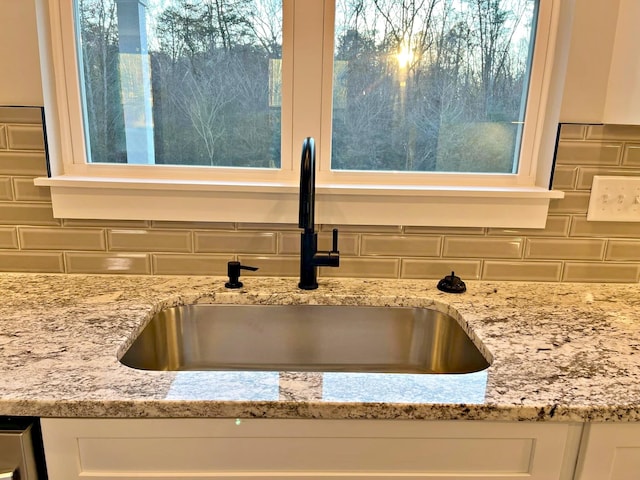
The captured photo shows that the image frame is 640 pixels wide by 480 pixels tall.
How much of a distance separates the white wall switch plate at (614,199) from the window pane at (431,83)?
0.76 feet

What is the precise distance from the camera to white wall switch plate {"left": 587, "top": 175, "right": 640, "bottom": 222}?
1.30 meters

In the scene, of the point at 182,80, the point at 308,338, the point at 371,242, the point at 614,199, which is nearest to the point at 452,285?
the point at 371,242

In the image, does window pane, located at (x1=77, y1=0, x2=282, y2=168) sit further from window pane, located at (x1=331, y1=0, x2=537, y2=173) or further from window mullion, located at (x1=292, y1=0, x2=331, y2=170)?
→ window pane, located at (x1=331, y1=0, x2=537, y2=173)

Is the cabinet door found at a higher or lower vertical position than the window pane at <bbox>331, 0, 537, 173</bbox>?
lower

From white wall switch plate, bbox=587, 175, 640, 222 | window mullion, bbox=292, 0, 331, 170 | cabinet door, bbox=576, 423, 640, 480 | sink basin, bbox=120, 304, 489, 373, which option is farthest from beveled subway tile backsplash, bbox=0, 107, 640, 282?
cabinet door, bbox=576, 423, 640, 480

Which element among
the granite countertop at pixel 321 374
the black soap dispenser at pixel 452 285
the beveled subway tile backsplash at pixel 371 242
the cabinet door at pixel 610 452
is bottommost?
the cabinet door at pixel 610 452

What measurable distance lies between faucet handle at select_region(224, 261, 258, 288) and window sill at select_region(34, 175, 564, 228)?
0.13 meters

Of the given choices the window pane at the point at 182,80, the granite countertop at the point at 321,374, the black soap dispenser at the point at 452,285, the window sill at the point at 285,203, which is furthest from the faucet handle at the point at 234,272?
the black soap dispenser at the point at 452,285

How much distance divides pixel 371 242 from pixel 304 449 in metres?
0.67

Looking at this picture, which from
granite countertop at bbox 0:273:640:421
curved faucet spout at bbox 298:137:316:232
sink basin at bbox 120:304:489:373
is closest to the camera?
granite countertop at bbox 0:273:640:421

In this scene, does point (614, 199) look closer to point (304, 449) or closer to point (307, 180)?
point (307, 180)

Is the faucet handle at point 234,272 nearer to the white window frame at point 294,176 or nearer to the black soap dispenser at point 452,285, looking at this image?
the white window frame at point 294,176

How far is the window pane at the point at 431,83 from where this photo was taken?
127cm

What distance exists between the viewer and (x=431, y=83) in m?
1.30
